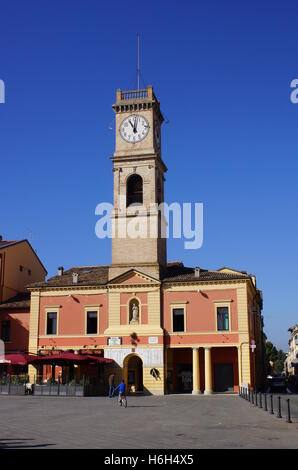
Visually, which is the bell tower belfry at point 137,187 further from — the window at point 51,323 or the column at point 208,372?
the column at point 208,372

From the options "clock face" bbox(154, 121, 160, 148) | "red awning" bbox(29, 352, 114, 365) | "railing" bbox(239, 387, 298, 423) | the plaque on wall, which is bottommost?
"railing" bbox(239, 387, 298, 423)

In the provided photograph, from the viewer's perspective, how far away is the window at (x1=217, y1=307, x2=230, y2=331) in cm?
4334

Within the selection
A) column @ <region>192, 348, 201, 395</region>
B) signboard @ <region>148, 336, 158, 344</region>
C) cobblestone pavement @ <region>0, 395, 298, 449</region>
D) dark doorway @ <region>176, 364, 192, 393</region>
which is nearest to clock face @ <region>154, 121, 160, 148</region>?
signboard @ <region>148, 336, 158, 344</region>

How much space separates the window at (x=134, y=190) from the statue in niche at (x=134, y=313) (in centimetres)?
875

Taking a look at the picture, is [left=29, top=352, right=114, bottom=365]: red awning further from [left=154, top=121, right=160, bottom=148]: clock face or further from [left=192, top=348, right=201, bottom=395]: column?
[left=154, top=121, right=160, bottom=148]: clock face

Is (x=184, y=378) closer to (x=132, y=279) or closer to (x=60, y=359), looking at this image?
(x=132, y=279)

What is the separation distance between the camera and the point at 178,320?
44375 mm

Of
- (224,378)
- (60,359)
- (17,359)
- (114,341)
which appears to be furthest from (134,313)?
(17,359)

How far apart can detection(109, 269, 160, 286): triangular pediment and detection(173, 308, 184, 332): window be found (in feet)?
Result: 10.7

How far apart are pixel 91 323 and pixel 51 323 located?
11.5 feet

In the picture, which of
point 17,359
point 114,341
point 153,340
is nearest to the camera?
point 17,359

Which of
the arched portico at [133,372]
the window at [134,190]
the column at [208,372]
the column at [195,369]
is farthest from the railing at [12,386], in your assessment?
the window at [134,190]

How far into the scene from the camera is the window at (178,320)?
4425cm
